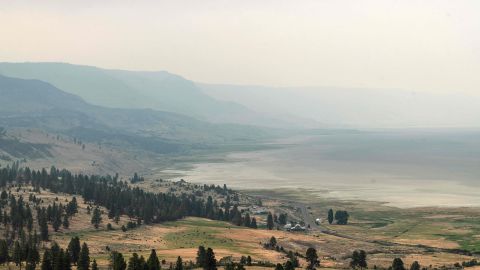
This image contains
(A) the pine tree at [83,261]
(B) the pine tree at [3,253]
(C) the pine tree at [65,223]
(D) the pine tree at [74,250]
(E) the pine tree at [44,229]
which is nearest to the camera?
(A) the pine tree at [83,261]

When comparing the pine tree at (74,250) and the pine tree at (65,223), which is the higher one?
the pine tree at (65,223)

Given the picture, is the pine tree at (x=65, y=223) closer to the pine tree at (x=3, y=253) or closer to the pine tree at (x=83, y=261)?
the pine tree at (x=3, y=253)

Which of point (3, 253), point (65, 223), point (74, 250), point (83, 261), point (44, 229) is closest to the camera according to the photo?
point (83, 261)

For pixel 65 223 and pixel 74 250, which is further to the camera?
pixel 65 223

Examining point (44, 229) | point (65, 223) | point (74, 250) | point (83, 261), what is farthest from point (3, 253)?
point (65, 223)

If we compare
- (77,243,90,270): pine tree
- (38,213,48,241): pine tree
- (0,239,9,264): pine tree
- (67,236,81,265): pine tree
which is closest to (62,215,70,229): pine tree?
(38,213,48,241): pine tree

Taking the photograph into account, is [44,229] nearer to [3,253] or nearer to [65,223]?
[65,223]

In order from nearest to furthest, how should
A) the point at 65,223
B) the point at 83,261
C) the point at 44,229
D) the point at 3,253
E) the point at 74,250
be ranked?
the point at 83,261 < the point at 3,253 < the point at 74,250 < the point at 44,229 < the point at 65,223

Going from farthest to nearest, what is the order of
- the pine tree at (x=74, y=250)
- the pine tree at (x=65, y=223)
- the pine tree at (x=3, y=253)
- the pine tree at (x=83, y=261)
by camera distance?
the pine tree at (x=65, y=223) < the pine tree at (x=74, y=250) < the pine tree at (x=3, y=253) < the pine tree at (x=83, y=261)

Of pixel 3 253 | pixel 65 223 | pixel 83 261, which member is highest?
pixel 65 223

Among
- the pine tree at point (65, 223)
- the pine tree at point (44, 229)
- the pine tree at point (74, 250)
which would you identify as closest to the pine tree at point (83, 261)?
the pine tree at point (74, 250)

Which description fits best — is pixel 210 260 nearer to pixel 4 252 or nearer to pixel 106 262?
pixel 106 262
